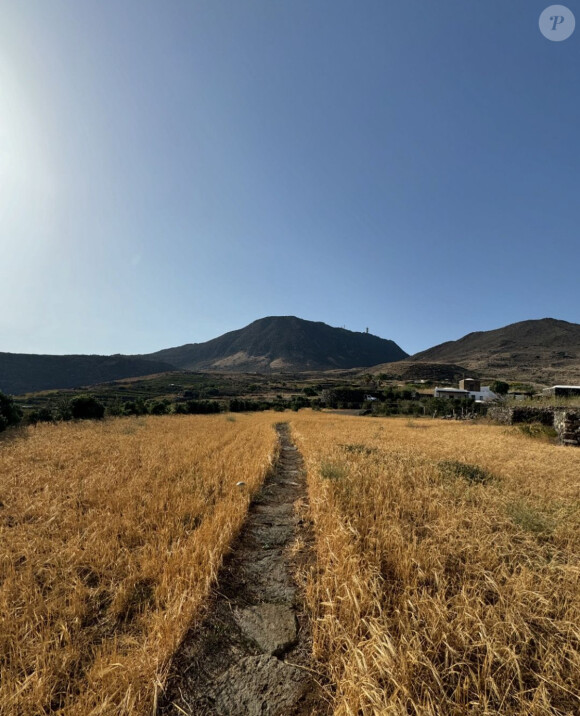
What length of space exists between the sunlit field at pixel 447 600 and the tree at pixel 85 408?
40.1 m

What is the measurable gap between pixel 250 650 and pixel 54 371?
196 meters

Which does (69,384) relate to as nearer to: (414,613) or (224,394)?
(224,394)

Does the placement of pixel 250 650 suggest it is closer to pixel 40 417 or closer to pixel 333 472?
pixel 333 472

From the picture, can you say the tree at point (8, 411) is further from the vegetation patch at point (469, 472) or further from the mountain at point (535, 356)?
the mountain at point (535, 356)

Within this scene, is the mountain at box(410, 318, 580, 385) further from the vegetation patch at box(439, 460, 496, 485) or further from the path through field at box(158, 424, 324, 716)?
the path through field at box(158, 424, 324, 716)

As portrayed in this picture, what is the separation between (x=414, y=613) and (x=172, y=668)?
9.02 ft

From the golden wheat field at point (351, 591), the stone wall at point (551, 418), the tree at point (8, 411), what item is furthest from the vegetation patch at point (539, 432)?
the tree at point (8, 411)

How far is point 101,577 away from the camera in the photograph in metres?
4.88

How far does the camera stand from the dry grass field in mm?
2914

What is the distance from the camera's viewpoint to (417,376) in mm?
166500

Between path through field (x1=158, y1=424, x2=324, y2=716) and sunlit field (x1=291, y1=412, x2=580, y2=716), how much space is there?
0.30m

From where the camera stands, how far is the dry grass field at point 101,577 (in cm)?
291

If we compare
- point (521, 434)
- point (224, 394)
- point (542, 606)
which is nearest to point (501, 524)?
point (542, 606)

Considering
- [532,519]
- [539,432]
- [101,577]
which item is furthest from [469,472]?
[539,432]
